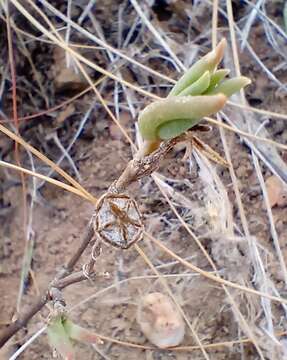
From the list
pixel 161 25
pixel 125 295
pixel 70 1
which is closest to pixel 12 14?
pixel 70 1

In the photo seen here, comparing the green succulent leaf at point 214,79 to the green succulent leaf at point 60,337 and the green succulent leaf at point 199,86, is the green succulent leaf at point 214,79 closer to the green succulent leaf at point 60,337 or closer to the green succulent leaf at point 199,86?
the green succulent leaf at point 199,86

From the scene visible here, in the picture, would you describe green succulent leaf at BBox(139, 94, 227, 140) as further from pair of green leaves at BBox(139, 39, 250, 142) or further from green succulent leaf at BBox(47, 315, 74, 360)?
green succulent leaf at BBox(47, 315, 74, 360)

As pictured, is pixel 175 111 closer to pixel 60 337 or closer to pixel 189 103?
pixel 189 103

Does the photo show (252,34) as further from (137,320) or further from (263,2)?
(137,320)

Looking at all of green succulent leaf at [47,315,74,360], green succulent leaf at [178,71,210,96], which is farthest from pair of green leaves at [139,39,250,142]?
green succulent leaf at [47,315,74,360]

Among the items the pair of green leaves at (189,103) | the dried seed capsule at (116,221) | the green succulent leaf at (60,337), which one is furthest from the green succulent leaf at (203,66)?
the green succulent leaf at (60,337)

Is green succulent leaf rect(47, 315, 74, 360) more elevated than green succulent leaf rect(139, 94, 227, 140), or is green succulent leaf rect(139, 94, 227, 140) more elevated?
green succulent leaf rect(139, 94, 227, 140)
